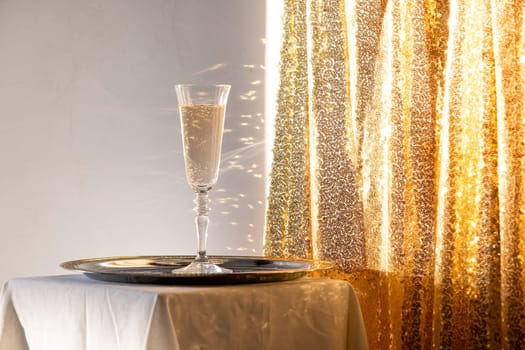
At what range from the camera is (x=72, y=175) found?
9.12 ft

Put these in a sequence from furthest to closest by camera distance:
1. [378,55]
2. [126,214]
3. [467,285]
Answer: [126,214] < [378,55] < [467,285]

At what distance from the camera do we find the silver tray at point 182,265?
4.17 feet

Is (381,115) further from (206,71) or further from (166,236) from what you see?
(166,236)

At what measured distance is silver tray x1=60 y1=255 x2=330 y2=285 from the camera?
1271 millimetres

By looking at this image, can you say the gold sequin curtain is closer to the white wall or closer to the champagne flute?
the white wall

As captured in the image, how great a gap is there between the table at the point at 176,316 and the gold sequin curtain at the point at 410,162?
13.2 inches

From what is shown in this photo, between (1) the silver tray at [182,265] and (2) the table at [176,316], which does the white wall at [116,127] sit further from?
(2) the table at [176,316]

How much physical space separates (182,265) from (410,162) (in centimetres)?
59

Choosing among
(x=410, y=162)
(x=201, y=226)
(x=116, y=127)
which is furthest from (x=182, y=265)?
(x=116, y=127)

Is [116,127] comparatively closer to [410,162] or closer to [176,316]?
[410,162]

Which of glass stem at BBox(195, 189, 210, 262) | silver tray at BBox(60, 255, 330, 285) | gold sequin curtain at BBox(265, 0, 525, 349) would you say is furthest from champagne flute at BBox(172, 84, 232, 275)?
gold sequin curtain at BBox(265, 0, 525, 349)

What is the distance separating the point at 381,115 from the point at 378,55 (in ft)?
0.51

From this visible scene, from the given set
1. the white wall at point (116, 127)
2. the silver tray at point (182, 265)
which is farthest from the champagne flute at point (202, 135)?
the white wall at point (116, 127)

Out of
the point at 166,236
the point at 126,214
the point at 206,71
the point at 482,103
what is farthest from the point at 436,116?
the point at 126,214
